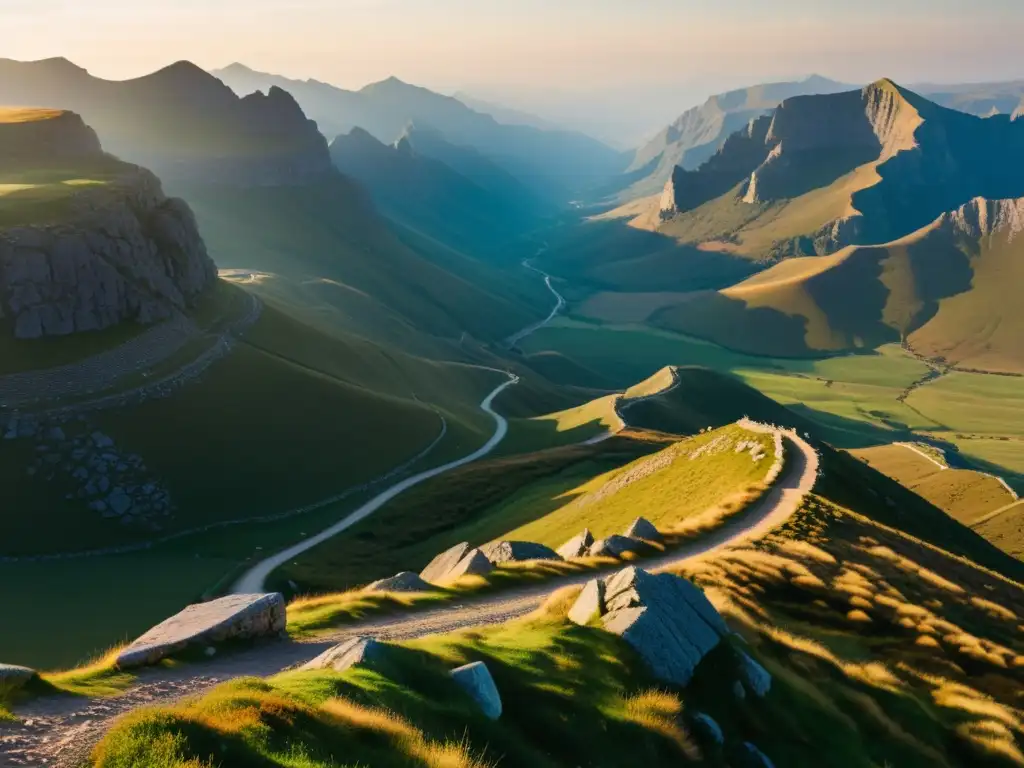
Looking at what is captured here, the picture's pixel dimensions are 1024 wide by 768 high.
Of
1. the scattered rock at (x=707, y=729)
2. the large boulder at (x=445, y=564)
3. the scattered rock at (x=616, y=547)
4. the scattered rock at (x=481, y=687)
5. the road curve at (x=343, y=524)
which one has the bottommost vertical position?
the road curve at (x=343, y=524)

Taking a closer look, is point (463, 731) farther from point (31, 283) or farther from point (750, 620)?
point (31, 283)

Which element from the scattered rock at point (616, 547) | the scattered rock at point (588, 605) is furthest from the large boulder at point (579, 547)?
the scattered rock at point (588, 605)

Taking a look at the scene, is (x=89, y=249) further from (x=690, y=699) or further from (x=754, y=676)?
(x=754, y=676)

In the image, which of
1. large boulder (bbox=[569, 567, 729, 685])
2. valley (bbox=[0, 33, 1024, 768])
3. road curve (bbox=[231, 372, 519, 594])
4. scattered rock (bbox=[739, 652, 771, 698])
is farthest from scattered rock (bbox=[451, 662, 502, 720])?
road curve (bbox=[231, 372, 519, 594])

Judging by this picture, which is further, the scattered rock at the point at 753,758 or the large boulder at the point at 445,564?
the large boulder at the point at 445,564

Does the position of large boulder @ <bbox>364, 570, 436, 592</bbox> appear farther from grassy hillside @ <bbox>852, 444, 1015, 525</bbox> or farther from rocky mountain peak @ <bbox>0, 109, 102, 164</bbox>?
rocky mountain peak @ <bbox>0, 109, 102, 164</bbox>

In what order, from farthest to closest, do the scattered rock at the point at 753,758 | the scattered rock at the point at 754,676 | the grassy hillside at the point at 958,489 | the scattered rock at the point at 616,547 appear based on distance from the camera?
the grassy hillside at the point at 958,489 < the scattered rock at the point at 616,547 < the scattered rock at the point at 754,676 < the scattered rock at the point at 753,758

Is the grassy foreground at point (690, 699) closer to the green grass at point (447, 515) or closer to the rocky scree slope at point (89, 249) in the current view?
the green grass at point (447, 515)

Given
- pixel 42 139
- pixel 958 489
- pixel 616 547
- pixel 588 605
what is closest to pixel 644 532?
pixel 616 547
